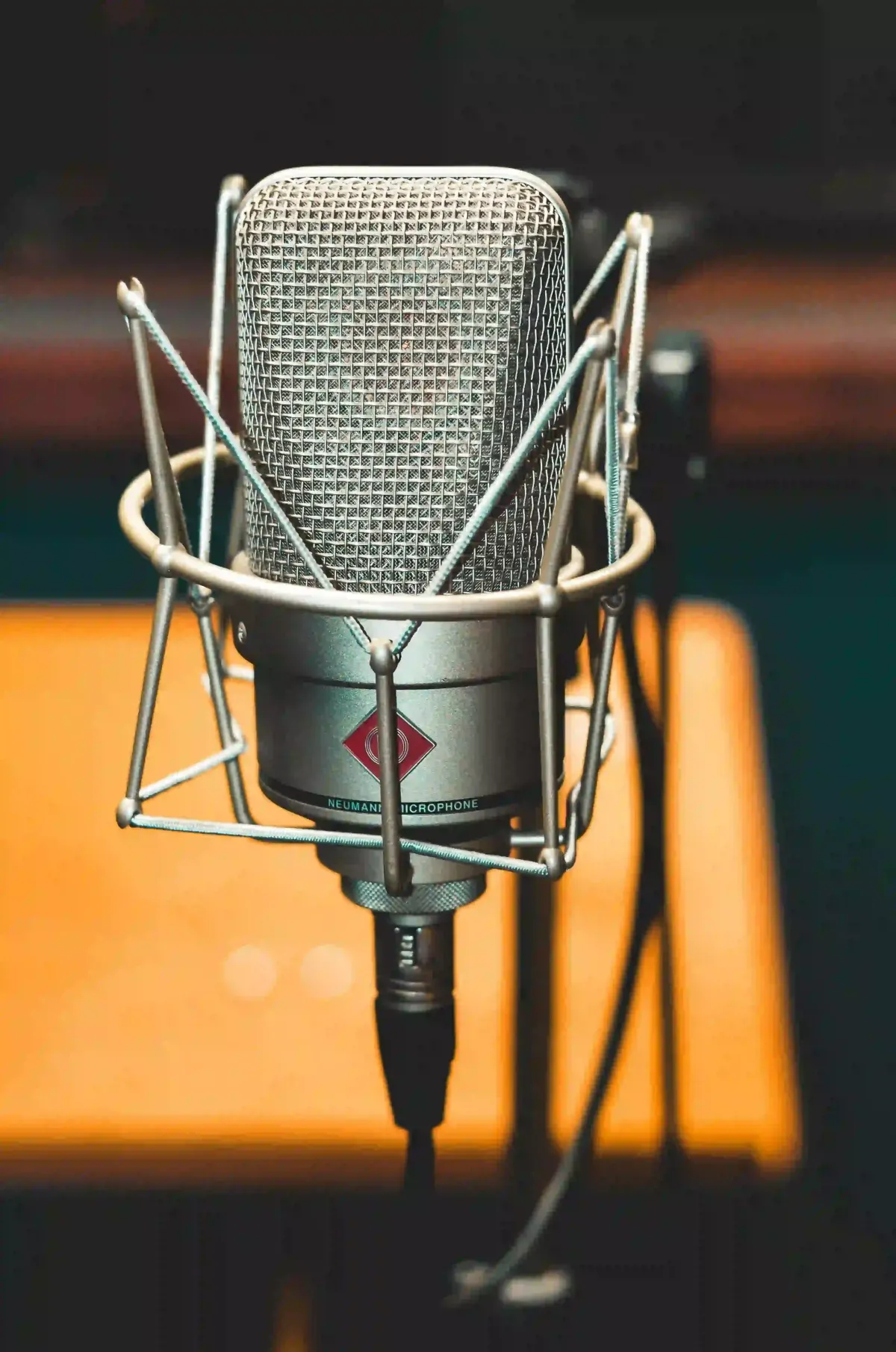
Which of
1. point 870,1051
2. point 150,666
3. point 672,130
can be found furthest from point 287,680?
point 672,130

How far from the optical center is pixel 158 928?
2.76 ft

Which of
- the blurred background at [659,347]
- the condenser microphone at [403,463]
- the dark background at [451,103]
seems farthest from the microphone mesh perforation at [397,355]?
the dark background at [451,103]

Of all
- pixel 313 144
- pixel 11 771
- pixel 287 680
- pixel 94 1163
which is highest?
pixel 313 144

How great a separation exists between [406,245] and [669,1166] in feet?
1.75

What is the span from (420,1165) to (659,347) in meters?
0.30

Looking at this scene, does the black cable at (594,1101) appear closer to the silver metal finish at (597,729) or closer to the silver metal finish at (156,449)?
the silver metal finish at (597,729)

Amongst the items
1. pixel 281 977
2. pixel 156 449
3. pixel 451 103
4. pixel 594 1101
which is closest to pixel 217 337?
pixel 156 449

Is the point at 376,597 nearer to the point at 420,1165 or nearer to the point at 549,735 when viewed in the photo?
the point at 549,735

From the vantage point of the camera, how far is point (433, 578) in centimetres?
36

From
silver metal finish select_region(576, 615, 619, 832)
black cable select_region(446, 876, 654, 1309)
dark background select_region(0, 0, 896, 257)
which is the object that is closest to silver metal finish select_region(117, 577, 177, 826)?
silver metal finish select_region(576, 615, 619, 832)

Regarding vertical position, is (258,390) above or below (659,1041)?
above

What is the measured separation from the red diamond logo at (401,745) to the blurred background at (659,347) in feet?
0.61

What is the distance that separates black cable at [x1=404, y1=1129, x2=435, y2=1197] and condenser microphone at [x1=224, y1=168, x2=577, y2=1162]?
93 millimetres

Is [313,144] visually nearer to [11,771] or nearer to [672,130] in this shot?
[672,130]
